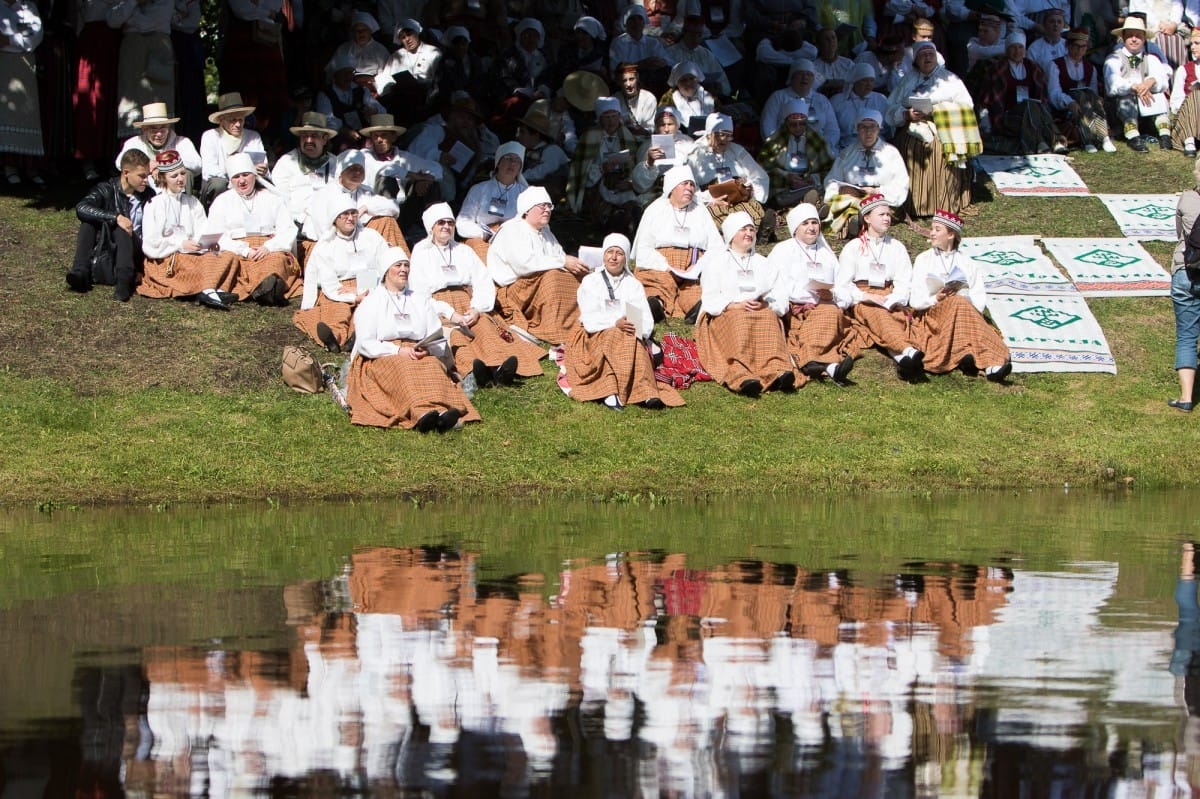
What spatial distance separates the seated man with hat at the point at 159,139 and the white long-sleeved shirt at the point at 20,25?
1185mm

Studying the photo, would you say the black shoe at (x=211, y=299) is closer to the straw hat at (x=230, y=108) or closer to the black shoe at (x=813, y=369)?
the straw hat at (x=230, y=108)

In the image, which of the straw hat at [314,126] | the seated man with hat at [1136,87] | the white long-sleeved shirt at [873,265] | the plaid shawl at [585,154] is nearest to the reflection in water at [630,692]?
the white long-sleeved shirt at [873,265]

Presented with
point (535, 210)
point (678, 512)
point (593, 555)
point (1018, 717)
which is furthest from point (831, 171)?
point (1018, 717)

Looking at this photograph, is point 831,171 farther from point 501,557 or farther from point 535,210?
point 501,557

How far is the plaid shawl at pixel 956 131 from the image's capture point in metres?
16.3

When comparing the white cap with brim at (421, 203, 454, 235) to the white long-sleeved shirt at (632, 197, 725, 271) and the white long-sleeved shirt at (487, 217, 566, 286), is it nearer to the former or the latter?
the white long-sleeved shirt at (487, 217, 566, 286)

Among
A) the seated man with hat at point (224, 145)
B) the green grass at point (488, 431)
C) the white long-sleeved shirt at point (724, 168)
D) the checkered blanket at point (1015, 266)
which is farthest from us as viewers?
the white long-sleeved shirt at point (724, 168)

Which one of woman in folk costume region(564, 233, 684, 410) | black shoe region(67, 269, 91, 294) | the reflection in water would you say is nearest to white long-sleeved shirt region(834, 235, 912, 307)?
woman in folk costume region(564, 233, 684, 410)

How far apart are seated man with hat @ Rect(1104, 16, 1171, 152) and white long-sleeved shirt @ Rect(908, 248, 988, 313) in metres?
5.59

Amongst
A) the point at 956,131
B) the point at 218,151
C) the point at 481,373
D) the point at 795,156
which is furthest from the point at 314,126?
the point at 956,131

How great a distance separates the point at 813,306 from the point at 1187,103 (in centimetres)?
683

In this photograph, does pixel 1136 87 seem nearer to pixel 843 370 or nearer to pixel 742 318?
pixel 843 370

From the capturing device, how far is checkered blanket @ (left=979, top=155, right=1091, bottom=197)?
55.9 feet

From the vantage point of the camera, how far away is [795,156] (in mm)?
16125
